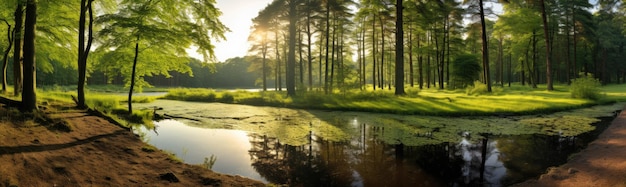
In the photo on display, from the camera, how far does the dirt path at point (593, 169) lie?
18.4 feet

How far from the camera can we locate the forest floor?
500 cm

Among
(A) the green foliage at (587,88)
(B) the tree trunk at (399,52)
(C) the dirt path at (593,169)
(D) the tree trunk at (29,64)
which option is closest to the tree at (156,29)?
(D) the tree trunk at (29,64)

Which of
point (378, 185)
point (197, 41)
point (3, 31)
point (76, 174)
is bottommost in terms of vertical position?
point (378, 185)

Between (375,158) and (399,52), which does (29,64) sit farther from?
(399,52)

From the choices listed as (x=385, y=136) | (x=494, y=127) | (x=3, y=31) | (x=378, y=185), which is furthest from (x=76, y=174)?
(x=3, y=31)

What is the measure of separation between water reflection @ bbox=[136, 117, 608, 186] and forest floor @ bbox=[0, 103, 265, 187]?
0.93 m

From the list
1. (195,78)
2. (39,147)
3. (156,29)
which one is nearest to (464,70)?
(156,29)

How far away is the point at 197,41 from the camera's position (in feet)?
42.9

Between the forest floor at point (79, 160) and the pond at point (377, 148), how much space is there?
2.99 ft

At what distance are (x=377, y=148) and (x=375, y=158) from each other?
1109 mm

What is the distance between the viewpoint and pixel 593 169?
20.8 ft

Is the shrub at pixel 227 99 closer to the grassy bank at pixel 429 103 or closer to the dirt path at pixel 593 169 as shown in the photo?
the grassy bank at pixel 429 103

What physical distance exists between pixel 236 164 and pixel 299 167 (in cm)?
168

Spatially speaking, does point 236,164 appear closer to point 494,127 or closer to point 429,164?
point 429,164
